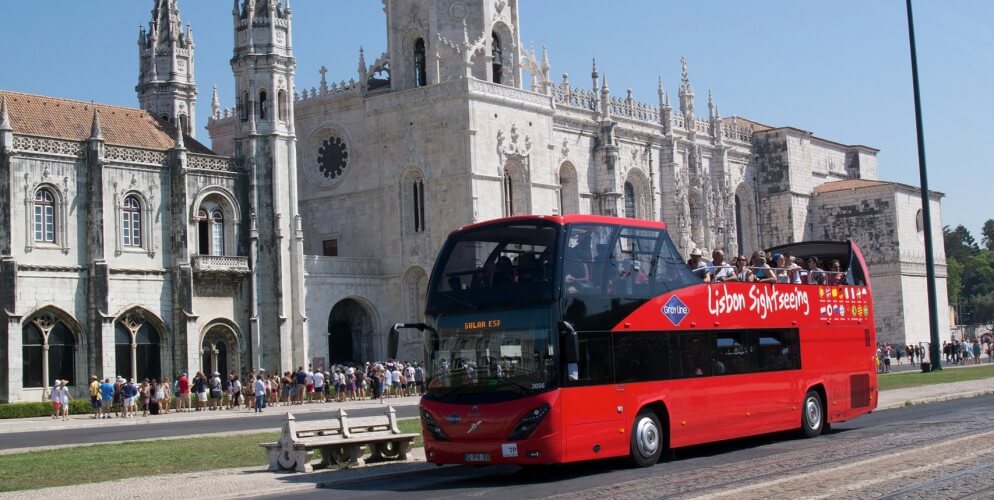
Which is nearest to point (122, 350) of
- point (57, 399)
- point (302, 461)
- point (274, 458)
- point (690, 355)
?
point (57, 399)

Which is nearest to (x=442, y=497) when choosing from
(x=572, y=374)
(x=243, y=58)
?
(x=572, y=374)

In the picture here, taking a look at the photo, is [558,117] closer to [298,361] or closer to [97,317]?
[298,361]

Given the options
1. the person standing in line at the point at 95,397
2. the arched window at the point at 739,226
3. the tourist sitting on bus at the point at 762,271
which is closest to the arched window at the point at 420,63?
the person standing in line at the point at 95,397

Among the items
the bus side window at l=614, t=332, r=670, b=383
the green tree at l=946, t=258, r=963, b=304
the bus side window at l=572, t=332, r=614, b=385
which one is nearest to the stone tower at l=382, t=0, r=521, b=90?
the bus side window at l=614, t=332, r=670, b=383

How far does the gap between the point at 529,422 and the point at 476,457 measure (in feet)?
3.05

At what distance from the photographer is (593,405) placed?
17.7m

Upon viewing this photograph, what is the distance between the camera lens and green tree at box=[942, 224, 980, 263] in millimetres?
151000

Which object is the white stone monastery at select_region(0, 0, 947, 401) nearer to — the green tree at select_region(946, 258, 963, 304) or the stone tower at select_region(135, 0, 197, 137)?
the stone tower at select_region(135, 0, 197, 137)

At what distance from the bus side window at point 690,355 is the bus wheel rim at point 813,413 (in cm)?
343

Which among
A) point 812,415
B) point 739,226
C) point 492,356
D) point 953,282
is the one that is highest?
point 739,226

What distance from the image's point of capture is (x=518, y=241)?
18.1 m

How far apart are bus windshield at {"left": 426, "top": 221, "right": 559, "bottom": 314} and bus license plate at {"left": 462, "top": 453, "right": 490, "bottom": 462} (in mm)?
2011

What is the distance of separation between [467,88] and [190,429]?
82.0 feet

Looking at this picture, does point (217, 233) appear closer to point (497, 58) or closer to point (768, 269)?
point (497, 58)
